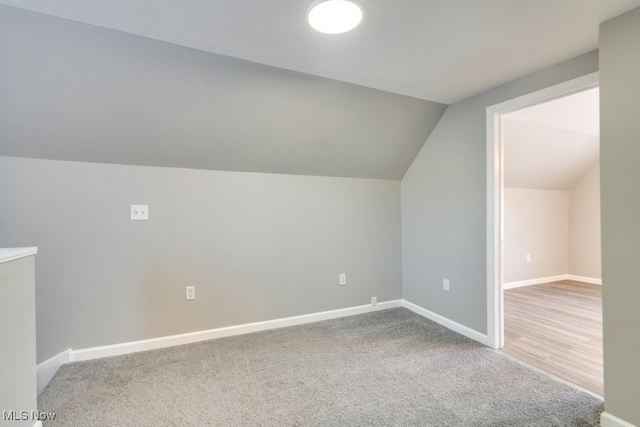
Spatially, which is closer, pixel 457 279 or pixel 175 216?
pixel 175 216

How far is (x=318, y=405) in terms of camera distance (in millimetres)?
1726

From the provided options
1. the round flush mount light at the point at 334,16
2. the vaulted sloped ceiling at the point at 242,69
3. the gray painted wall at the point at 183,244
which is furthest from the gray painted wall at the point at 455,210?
the round flush mount light at the point at 334,16

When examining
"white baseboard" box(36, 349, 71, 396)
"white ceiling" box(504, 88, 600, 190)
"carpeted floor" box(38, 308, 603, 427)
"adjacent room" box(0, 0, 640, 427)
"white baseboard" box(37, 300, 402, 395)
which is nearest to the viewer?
"adjacent room" box(0, 0, 640, 427)

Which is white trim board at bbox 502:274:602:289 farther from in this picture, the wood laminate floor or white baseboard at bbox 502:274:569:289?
the wood laminate floor

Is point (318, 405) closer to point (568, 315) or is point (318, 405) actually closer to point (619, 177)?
point (619, 177)

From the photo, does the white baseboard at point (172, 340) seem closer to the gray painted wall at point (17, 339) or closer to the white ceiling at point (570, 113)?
the gray painted wall at point (17, 339)

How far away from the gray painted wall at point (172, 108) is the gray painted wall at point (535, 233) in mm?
2621

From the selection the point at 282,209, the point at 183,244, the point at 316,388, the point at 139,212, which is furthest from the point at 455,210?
the point at 139,212

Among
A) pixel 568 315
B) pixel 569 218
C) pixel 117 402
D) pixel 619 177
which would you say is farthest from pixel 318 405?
pixel 569 218

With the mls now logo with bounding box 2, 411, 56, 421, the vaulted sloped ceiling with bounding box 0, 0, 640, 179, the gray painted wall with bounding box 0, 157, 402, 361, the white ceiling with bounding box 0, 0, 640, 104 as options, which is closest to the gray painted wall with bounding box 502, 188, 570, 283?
the gray painted wall with bounding box 0, 157, 402, 361

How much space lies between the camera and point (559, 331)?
2795 millimetres

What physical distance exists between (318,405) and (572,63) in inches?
107

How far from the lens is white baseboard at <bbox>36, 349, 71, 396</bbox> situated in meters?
1.96

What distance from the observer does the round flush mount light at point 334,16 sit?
141 centimetres
